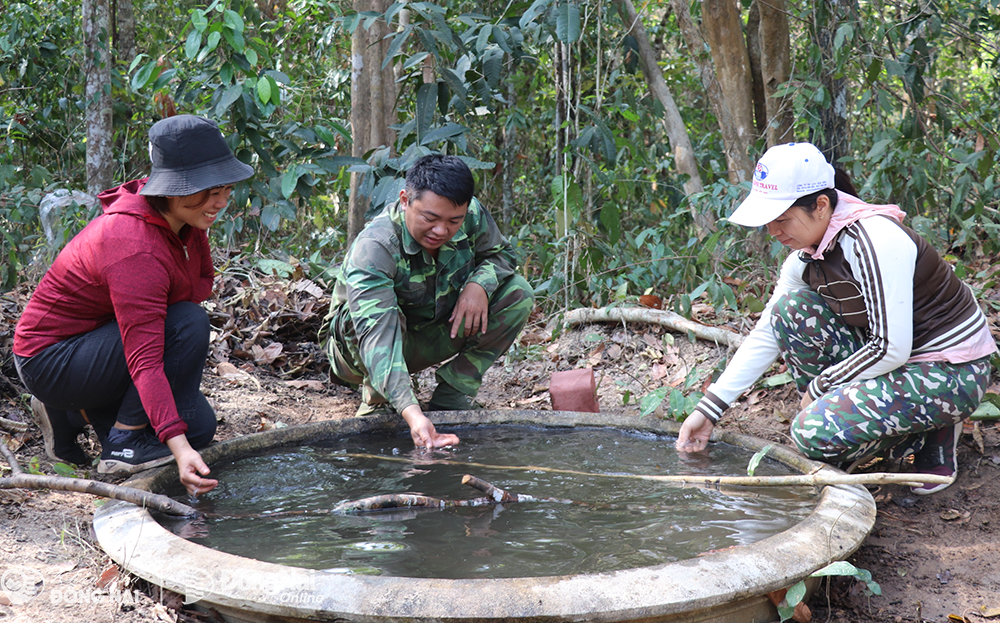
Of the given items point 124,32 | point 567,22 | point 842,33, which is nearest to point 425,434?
point 567,22

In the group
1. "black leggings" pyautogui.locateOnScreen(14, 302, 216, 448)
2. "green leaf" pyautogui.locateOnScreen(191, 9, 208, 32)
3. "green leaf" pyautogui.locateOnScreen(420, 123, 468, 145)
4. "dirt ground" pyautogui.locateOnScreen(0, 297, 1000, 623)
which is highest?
"green leaf" pyautogui.locateOnScreen(191, 9, 208, 32)

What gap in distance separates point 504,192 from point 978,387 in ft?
19.8

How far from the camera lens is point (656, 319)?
4508 mm

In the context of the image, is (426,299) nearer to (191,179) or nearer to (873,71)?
(191,179)

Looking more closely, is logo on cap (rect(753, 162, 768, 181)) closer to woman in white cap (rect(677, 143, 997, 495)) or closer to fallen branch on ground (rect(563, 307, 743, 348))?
woman in white cap (rect(677, 143, 997, 495))

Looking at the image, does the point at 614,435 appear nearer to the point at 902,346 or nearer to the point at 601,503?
the point at 601,503


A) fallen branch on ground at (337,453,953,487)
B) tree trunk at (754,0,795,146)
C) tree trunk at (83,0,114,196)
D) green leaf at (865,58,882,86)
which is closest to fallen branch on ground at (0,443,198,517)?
fallen branch on ground at (337,453,953,487)

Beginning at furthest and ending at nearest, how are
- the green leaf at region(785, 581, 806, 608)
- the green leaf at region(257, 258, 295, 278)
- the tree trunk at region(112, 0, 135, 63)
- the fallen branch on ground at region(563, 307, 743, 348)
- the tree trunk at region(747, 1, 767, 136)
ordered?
1. the tree trunk at region(112, 0, 135, 63)
2. the tree trunk at region(747, 1, 767, 136)
3. the green leaf at region(257, 258, 295, 278)
4. the fallen branch on ground at region(563, 307, 743, 348)
5. the green leaf at region(785, 581, 806, 608)

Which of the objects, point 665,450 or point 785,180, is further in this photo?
point 665,450

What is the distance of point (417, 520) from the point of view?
228 centimetres

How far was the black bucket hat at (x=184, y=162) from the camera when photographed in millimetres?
2438

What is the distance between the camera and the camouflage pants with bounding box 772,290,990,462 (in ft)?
8.16

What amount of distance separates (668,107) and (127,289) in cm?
446

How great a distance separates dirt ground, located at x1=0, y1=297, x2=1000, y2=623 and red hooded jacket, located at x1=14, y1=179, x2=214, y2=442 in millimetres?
431
